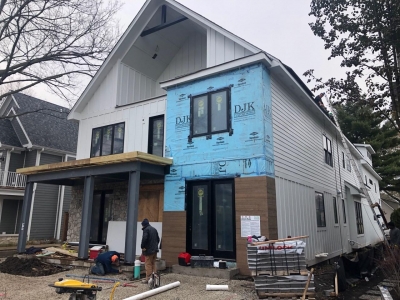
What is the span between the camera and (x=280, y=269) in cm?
663

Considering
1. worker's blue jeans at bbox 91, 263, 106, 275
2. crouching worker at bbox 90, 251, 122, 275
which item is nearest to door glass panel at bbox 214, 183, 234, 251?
crouching worker at bbox 90, 251, 122, 275

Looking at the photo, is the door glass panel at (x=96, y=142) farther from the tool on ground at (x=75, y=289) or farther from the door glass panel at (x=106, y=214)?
the tool on ground at (x=75, y=289)

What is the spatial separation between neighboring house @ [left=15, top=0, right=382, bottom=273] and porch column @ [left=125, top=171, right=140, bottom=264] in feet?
0.09

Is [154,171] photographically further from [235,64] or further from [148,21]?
[148,21]

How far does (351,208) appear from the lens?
1733 cm

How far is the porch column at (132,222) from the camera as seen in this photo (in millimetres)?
8648

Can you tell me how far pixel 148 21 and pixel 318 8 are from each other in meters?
6.55

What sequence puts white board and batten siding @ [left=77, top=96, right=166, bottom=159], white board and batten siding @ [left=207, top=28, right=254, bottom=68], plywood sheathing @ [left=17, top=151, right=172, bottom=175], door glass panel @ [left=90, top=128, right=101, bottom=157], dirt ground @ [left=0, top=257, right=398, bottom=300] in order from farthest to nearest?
door glass panel @ [left=90, top=128, right=101, bottom=157]
white board and batten siding @ [left=77, top=96, right=166, bottom=159]
white board and batten siding @ [left=207, top=28, right=254, bottom=68]
plywood sheathing @ [left=17, top=151, right=172, bottom=175]
dirt ground @ [left=0, top=257, right=398, bottom=300]

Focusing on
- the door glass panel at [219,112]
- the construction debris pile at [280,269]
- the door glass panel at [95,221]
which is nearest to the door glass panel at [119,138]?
the door glass panel at [95,221]

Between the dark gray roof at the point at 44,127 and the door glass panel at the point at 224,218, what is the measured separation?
15442 mm

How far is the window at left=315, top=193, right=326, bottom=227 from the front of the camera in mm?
12562

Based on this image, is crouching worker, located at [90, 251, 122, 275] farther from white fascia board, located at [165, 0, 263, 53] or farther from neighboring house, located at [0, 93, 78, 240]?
neighboring house, located at [0, 93, 78, 240]

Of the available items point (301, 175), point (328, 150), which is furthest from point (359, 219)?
point (301, 175)

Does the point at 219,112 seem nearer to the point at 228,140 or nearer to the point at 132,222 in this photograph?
the point at 228,140
